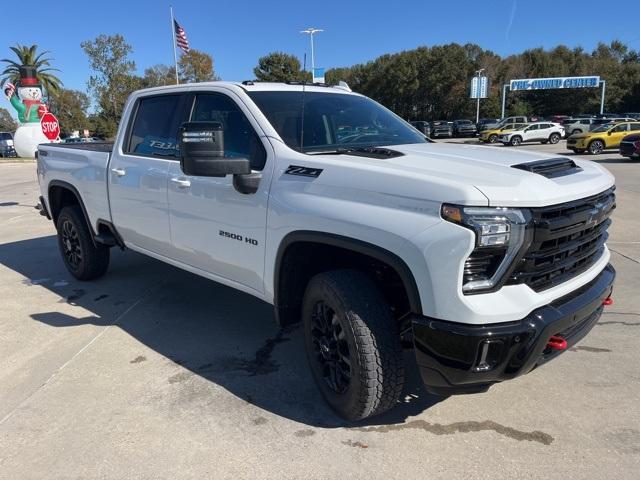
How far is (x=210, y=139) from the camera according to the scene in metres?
2.90

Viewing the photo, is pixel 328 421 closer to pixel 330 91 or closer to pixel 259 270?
pixel 259 270

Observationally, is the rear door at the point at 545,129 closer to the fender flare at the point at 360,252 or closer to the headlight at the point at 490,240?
the fender flare at the point at 360,252

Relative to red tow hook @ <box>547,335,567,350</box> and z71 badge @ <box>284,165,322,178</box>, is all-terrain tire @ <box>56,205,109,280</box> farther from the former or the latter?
red tow hook @ <box>547,335,567,350</box>

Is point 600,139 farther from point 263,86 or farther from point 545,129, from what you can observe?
point 263,86

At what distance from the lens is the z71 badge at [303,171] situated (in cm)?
287

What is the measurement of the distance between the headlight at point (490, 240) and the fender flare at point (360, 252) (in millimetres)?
243

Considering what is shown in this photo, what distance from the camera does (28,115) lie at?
3459 cm

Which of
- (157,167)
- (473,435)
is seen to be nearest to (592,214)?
(473,435)

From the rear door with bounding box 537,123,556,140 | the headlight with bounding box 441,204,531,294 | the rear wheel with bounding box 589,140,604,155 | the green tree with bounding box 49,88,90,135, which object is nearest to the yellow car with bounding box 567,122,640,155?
the rear wheel with bounding box 589,140,604,155

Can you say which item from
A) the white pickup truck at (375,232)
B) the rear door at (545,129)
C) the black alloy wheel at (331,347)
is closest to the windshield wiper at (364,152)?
the white pickup truck at (375,232)

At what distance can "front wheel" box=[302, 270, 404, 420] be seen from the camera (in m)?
2.67

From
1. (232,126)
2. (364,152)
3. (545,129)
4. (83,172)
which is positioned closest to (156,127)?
(232,126)

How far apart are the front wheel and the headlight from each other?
1.84 ft

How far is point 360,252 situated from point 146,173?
2.34m
